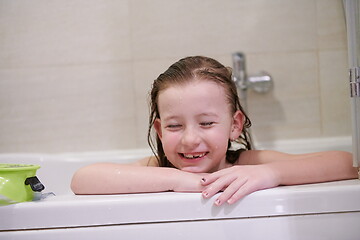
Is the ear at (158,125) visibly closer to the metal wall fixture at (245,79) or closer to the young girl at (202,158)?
the young girl at (202,158)

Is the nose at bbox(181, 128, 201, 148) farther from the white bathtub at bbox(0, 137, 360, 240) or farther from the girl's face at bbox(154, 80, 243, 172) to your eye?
the white bathtub at bbox(0, 137, 360, 240)

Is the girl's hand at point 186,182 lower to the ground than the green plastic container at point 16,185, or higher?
Answer: lower

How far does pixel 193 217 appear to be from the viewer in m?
0.73

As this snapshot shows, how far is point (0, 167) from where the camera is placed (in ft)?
2.52

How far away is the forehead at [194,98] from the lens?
0.94 m

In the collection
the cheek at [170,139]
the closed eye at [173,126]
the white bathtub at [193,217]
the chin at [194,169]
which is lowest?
the white bathtub at [193,217]

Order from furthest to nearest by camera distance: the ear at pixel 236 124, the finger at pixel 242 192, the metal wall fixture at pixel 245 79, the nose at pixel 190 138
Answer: the metal wall fixture at pixel 245 79 → the ear at pixel 236 124 → the nose at pixel 190 138 → the finger at pixel 242 192

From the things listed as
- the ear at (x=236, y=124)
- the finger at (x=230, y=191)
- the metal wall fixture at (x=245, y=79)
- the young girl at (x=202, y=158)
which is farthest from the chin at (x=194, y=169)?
the metal wall fixture at (x=245, y=79)

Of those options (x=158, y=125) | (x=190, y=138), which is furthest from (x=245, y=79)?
(x=190, y=138)

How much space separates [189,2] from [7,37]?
66cm

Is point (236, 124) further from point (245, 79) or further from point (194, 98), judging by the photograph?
point (245, 79)

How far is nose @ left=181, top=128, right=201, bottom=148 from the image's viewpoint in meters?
0.91

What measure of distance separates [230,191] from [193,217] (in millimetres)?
74

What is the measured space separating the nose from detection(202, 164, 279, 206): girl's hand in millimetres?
146
